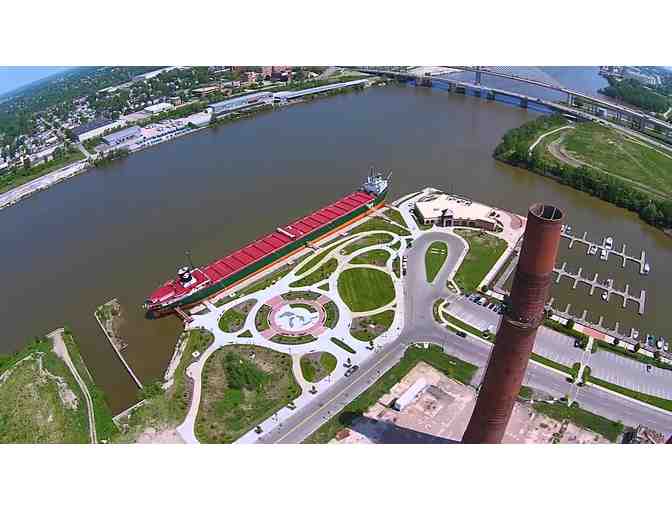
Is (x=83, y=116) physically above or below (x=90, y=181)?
above

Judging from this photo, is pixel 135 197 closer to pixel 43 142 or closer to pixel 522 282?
pixel 43 142

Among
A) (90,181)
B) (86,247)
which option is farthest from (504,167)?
(90,181)

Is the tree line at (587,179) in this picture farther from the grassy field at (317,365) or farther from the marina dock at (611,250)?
the grassy field at (317,365)

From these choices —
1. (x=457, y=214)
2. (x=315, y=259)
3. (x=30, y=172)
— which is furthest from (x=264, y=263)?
(x=30, y=172)

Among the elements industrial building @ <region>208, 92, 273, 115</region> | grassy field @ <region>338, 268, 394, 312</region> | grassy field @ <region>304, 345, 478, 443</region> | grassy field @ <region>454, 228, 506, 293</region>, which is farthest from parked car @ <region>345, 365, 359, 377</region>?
industrial building @ <region>208, 92, 273, 115</region>

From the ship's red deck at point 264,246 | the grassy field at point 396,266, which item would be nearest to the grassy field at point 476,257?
the grassy field at point 396,266

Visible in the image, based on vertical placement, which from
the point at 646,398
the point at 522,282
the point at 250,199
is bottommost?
the point at 646,398
